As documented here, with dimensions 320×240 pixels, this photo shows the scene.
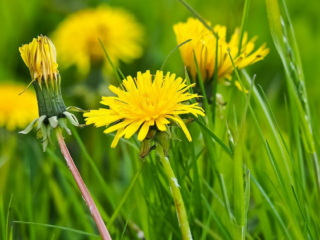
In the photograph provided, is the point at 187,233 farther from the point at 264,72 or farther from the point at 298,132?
the point at 264,72

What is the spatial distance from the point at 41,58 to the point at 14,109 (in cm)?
61

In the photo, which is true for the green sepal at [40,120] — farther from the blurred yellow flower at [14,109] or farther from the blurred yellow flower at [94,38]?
the blurred yellow flower at [94,38]

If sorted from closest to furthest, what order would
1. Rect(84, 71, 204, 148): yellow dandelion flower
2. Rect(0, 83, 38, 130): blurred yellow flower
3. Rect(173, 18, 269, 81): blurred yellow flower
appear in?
Rect(84, 71, 204, 148): yellow dandelion flower < Rect(173, 18, 269, 81): blurred yellow flower < Rect(0, 83, 38, 130): blurred yellow flower

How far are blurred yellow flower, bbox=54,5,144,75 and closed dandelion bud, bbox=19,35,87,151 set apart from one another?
72cm

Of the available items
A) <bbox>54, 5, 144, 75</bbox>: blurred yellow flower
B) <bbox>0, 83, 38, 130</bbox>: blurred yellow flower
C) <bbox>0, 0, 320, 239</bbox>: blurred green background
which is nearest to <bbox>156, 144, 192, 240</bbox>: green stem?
<bbox>0, 0, 320, 239</bbox>: blurred green background

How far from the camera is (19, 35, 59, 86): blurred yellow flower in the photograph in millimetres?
407

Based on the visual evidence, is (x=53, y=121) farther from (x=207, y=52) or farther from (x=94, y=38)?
(x=94, y=38)

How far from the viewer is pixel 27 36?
1.45 metres

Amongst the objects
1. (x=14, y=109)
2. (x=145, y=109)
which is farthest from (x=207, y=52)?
(x=14, y=109)

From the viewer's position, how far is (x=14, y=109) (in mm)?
979

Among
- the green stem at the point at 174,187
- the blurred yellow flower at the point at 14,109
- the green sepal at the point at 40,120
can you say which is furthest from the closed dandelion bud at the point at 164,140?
the blurred yellow flower at the point at 14,109

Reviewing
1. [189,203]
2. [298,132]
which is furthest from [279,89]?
[189,203]

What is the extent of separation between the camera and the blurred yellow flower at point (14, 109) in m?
0.96

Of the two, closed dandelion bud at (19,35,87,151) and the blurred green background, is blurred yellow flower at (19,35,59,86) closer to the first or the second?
closed dandelion bud at (19,35,87,151)
